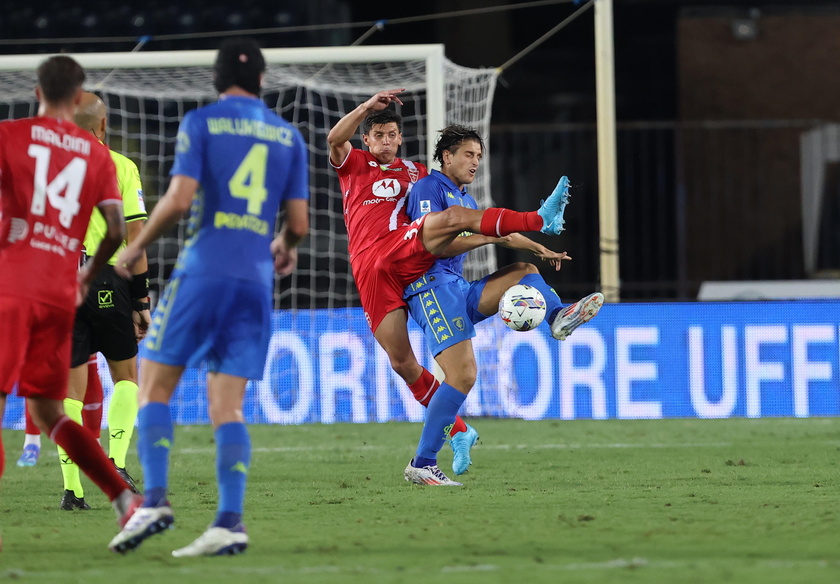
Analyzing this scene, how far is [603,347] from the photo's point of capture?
11461 millimetres

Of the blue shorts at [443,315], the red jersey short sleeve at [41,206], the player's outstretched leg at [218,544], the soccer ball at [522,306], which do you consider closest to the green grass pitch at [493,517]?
the player's outstretched leg at [218,544]

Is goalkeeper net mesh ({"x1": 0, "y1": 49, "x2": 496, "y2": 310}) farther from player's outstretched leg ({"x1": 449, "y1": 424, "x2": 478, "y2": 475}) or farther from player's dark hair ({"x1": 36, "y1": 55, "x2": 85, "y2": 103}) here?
player's dark hair ({"x1": 36, "y1": 55, "x2": 85, "y2": 103})

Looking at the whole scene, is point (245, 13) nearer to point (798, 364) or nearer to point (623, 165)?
point (623, 165)

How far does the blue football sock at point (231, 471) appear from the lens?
4453mm

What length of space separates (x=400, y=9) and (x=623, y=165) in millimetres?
5153

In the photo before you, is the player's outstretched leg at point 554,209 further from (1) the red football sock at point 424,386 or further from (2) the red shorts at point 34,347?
(2) the red shorts at point 34,347

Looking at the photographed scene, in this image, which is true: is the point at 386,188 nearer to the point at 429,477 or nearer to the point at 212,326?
the point at 429,477

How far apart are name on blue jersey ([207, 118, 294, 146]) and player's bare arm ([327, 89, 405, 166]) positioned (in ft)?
7.29

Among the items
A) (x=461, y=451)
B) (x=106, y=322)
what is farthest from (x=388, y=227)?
(x=106, y=322)

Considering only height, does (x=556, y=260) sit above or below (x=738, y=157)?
below

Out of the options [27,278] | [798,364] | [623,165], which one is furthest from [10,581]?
[623,165]

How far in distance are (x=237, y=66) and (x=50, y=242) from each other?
100 centimetres

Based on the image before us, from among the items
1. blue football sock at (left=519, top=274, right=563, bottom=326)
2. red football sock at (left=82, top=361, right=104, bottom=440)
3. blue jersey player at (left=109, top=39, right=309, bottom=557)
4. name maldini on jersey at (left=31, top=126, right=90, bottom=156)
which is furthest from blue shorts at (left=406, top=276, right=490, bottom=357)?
name maldini on jersey at (left=31, top=126, right=90, bottom=156)

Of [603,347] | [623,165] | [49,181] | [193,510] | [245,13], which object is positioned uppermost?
[245,13]
